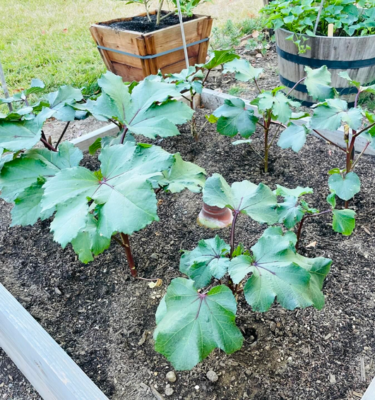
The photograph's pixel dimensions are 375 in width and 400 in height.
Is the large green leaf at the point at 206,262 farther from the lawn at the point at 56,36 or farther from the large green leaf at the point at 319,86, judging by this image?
the lawn at the point at 56,36

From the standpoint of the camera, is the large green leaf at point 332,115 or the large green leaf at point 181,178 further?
the large green leaf at point 332,115

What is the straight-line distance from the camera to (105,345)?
126cm

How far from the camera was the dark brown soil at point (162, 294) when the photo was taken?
1.13 meters

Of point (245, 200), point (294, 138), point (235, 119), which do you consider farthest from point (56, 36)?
point (245, 200)

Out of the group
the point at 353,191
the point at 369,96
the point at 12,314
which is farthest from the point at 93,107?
the point at 369,96

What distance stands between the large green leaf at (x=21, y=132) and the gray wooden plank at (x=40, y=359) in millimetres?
561

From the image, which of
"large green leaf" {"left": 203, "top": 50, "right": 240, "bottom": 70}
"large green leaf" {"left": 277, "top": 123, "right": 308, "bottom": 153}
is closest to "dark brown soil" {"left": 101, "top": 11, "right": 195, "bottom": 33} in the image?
"large green leaf" {"left": 203, "top": 50, "right": 240, "bottom": 70}

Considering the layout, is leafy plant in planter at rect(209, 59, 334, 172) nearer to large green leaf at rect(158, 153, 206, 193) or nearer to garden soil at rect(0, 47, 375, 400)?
garden soil at rect(0, 47, 375, 400)

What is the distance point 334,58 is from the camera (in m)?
2.32

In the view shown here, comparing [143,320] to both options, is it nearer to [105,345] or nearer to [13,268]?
[105,345]

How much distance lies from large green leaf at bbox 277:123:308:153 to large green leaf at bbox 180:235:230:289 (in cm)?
66

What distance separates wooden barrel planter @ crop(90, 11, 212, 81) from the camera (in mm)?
2877

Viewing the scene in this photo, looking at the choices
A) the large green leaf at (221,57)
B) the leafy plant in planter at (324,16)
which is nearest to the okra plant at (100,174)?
the large green leaf at (221,57)

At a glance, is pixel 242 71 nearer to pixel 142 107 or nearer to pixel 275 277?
pixel 142 107
